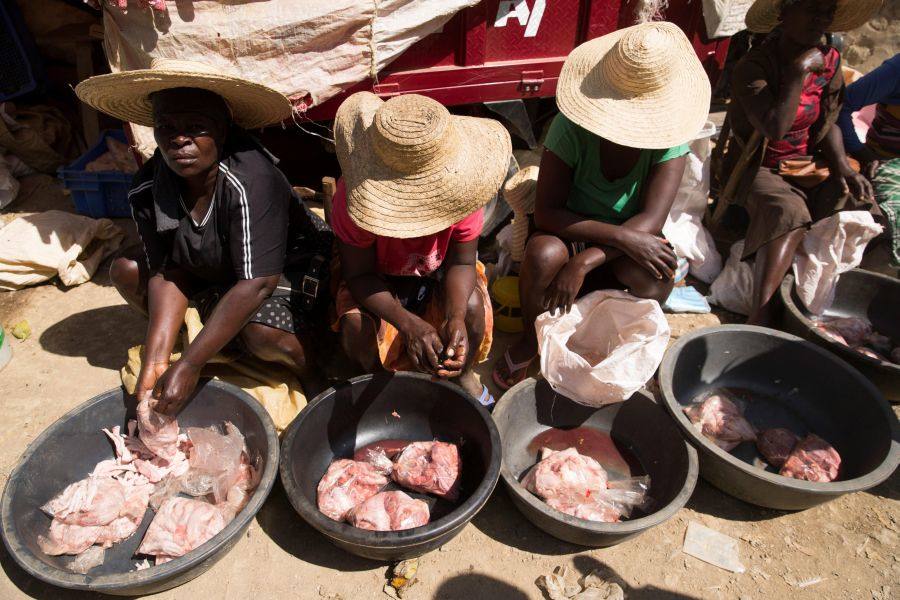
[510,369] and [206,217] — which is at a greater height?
[206,217]

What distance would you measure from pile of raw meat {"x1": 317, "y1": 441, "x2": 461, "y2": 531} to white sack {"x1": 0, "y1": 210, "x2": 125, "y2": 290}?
7.30ft

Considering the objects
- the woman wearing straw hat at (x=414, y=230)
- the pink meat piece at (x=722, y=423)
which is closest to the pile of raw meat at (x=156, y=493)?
the woman wearing straw hat at (x=414, y=230)

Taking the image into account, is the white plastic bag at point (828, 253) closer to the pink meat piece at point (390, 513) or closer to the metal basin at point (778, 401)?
the metal basin at point (778, 401)

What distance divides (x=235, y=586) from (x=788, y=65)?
11.5ft

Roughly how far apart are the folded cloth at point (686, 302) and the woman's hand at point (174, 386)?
2.55m

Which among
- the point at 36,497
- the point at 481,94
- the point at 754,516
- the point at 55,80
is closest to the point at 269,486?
the point at 36,497

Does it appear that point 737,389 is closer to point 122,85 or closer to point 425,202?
point 425,202

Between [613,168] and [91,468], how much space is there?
2.57m

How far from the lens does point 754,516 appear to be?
228cm

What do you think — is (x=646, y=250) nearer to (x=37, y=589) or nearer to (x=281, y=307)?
(x=281, y=307)

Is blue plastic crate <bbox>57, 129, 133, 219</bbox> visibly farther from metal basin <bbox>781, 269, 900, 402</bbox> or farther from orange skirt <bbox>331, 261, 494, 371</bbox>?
metal basin <bbox>781, 269, 900, 402</bbox>

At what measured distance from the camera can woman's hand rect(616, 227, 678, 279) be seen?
8.22 ft

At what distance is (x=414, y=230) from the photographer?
196 centimetres

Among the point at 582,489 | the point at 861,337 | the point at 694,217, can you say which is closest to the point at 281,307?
the point at 582,489
